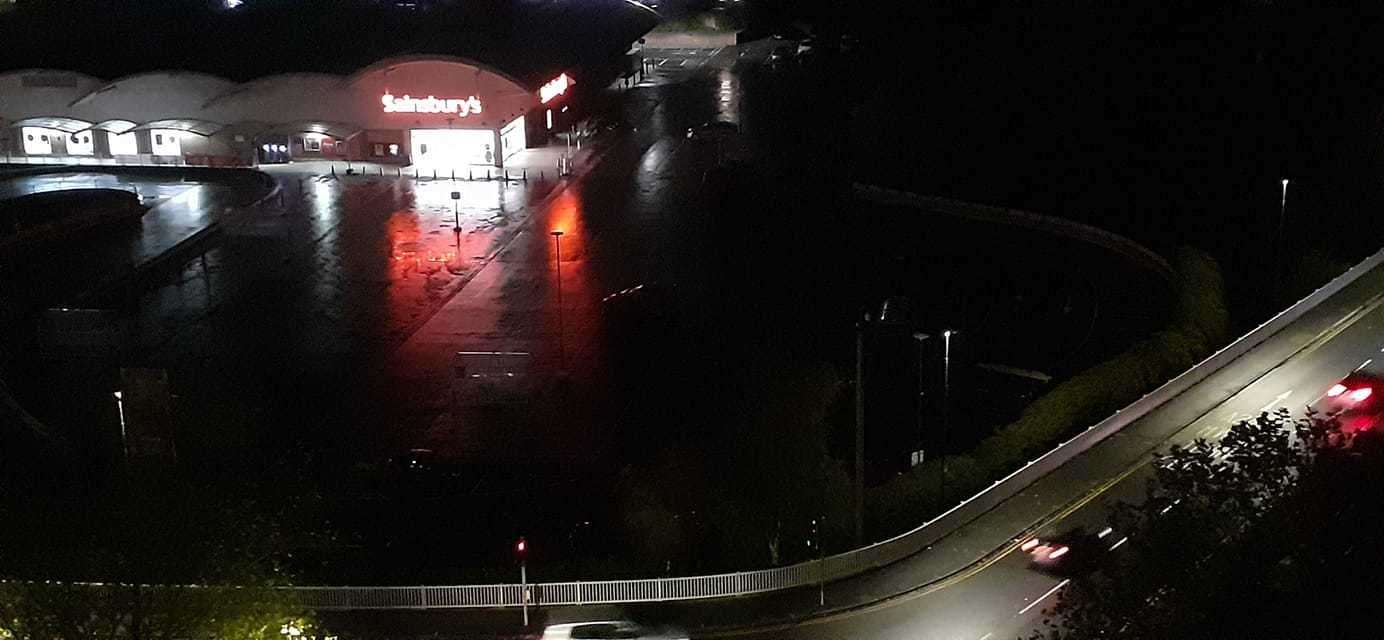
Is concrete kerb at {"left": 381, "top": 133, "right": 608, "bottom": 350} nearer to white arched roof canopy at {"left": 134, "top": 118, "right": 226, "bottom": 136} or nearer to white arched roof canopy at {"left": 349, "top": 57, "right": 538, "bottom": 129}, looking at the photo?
white arched roof canopy at {"left": 349, "top": 57, "right": 538, "bottom": 129}

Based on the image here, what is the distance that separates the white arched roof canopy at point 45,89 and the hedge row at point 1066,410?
32.7 meters

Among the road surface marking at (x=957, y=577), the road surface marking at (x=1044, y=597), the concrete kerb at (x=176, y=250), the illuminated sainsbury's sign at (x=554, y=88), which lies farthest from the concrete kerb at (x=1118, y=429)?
the illuminated sainsbury's sign at (x=554, y=88)

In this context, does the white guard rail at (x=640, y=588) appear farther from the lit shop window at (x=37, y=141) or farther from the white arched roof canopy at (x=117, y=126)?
the lit shop window at (x=37, y=141)

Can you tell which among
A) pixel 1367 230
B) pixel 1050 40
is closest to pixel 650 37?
pixel 1050 40

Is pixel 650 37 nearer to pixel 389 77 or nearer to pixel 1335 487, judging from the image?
pixel 389 77

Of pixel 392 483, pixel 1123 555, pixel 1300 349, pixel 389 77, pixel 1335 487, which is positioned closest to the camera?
pixel 1335 487

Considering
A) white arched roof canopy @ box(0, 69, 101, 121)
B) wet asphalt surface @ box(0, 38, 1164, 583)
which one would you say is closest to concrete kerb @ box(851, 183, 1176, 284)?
wet asphalt surface @ box(0, 38, 1164, 583)

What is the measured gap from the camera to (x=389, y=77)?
40.4m

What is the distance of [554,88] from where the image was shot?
1713 inches

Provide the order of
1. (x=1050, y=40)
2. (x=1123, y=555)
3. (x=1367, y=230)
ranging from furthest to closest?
(x=1050, y=40) → (x=1367, y=230) → (x=1123, y=555)

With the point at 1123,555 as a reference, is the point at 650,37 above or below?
above

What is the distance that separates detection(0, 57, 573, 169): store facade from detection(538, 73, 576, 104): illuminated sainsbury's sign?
0.22 ft

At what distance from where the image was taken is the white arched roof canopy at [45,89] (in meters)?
42.3

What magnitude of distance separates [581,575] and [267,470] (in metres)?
6.00
